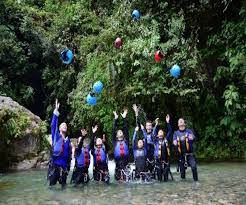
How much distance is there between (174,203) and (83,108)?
9.25 meters

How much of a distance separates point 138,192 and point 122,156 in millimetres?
1992

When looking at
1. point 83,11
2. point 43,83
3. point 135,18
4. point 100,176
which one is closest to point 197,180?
point 100,176

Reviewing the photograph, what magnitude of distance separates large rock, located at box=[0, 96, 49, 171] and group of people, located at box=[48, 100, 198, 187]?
4268 mm

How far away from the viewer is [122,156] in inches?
403

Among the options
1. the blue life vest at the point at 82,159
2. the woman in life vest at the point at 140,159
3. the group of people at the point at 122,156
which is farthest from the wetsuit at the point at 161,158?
the blue life vest at the point at 82,159

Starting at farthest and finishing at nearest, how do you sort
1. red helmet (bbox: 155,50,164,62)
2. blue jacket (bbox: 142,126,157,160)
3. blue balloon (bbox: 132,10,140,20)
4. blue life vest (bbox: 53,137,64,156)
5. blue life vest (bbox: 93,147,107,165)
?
blue balloon (bbox: 132,10,140,20) < red helmet (bbox: 155,50,164,62) < blue jacket (bbox: 142,126,157,160) < blue life vest (bbox: 93,147,107,165) < blue life vest (bbox: 53,137,64,156)

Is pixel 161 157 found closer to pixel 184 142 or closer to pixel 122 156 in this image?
pixel 184 142

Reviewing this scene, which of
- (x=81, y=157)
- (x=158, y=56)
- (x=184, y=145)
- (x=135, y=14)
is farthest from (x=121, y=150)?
(x=135, y=14)

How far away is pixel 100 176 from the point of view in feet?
32.9

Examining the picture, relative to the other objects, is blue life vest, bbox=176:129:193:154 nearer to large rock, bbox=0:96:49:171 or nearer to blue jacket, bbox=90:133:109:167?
blue jacket, bbox=90:133:109:167

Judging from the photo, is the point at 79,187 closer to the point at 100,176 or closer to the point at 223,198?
the point at 100,176

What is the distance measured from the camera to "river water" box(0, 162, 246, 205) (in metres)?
7.30

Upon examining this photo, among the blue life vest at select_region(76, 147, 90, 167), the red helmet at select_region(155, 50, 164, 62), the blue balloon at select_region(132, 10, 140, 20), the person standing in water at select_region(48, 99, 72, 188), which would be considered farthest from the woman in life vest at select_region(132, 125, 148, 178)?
the blue balloon at select_region(132, 10, 140, 20)

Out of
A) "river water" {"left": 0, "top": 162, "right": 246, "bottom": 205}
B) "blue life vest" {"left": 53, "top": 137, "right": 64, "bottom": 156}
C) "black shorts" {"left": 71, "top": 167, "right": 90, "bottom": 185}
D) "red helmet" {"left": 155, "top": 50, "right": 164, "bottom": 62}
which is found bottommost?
"river water" {"left": 0, "top": 162, "right": 246, "bottom": 205}
